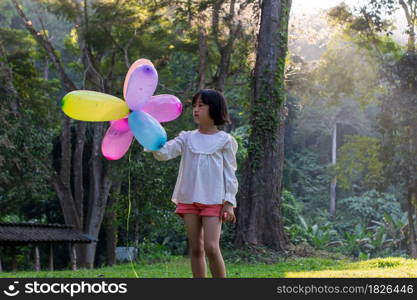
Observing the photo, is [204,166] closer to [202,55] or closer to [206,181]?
[206,181]

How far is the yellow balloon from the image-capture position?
15.4ft

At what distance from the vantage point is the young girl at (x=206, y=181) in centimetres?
443

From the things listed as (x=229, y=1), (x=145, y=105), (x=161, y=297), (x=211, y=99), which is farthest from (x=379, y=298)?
(x=229, y=1)

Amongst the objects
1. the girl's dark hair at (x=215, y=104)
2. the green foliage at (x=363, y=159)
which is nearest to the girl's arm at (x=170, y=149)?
the girl's dark hair at (x=215, y=104)

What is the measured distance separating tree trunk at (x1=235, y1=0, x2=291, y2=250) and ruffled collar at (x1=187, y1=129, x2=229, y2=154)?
6725 millimetres

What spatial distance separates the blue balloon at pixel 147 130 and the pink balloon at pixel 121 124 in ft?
0.39

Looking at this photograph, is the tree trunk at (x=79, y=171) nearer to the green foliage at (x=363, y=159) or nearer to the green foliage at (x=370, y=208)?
the green foliage at (x=363, y=159)

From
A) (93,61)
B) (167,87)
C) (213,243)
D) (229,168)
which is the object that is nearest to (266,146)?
(229,168)

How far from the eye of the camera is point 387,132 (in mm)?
18438

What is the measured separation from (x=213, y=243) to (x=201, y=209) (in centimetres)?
24

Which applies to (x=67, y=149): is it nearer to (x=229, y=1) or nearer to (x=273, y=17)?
(x=229, y=1)

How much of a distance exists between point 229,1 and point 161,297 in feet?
39.8

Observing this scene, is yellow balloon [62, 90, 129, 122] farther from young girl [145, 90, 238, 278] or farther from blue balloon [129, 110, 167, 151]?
young girl [145, 90, 238, 278]

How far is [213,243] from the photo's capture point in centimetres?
437
